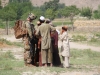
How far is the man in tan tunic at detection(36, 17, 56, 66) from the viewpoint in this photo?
36.7 ft

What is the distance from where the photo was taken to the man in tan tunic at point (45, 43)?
11.2m

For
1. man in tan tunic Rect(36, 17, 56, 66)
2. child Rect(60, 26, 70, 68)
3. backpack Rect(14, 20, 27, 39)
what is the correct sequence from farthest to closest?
1. child Rect(60, 26, 70, 68)
2. backpack Rect(14, 20, 27, 39)
3. man in tan tunic Rect(36, 17, 56, 66)

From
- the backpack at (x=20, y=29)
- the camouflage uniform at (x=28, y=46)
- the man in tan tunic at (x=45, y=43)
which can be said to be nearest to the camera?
the man in tan tunic at (x=45, y=43)

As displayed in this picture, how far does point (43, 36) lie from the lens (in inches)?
442

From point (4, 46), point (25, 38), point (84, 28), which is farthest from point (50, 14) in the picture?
point (25, 38)

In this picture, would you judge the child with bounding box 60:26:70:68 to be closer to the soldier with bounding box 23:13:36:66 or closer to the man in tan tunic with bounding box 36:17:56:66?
the man in tan tunic with bounding box 36:17:56:66

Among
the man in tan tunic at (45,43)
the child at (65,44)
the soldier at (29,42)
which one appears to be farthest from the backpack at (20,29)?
the child at (65,44)

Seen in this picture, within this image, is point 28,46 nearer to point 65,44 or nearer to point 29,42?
point 29,42

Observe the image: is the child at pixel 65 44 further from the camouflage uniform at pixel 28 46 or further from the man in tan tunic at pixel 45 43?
the camouflage uniform at pixel 28 46

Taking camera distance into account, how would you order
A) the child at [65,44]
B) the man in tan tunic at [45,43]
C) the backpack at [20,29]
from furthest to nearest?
the child at [65,44], the backpack at [20,29], the man in tan tunic at [45,43]

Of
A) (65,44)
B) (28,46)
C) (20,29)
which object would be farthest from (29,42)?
(65,44)

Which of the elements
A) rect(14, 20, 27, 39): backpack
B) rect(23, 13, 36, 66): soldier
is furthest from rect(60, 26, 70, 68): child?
rect(14, 20, 27, 39): backpack

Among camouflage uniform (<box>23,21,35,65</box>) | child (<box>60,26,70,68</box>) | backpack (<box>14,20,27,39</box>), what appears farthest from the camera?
child (<box>60,26,70,68</box>)

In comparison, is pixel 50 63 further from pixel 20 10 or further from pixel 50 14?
pixel 20 10
